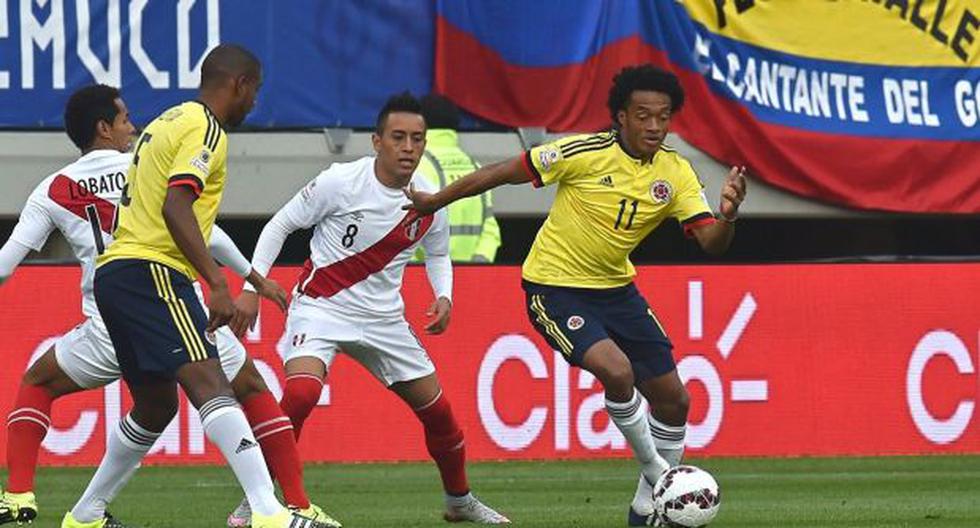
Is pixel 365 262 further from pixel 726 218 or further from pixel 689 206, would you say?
pixel 726 218

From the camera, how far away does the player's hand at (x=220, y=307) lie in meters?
9.14

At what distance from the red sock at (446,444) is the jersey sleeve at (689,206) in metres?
1.42

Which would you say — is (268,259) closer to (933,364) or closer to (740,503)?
(740,503)

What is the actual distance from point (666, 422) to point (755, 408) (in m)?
4.60

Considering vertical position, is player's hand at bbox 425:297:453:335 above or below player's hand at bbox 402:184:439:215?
below

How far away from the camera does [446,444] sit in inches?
453

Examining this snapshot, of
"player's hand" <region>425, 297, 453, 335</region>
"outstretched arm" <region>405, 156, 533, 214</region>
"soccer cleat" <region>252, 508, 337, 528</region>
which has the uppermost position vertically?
"outstretched arm" <region>405, 156, 533, 214</region>

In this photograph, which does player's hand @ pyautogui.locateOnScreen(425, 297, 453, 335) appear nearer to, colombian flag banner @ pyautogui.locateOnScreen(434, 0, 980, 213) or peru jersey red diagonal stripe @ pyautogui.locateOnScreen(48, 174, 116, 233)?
peru jersey red diagonal stripe @ pyautogui.locateOnScreen(48, 174, 116, 233)

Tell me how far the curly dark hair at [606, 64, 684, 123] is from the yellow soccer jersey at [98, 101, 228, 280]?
2489 millimetres

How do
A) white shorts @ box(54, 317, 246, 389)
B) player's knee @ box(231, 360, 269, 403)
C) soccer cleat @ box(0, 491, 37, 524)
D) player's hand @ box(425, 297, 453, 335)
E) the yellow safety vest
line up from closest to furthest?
player's knee @ box(231, 360, 269, 403), soccer cleat @ box(0, 491, 37, 524), white shorts @ box(54, 317, 246, 389), player's hand @ box(425, 297, 453, 335), the yellow safety vest

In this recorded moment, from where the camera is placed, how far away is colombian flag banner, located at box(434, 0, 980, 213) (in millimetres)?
18469

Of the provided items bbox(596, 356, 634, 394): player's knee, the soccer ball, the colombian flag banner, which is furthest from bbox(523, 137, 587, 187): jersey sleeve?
the colombian flag banner

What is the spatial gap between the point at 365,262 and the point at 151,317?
247 centimetres

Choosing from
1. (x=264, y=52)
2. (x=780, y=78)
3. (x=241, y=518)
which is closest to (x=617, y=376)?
(x=241, y=518)
